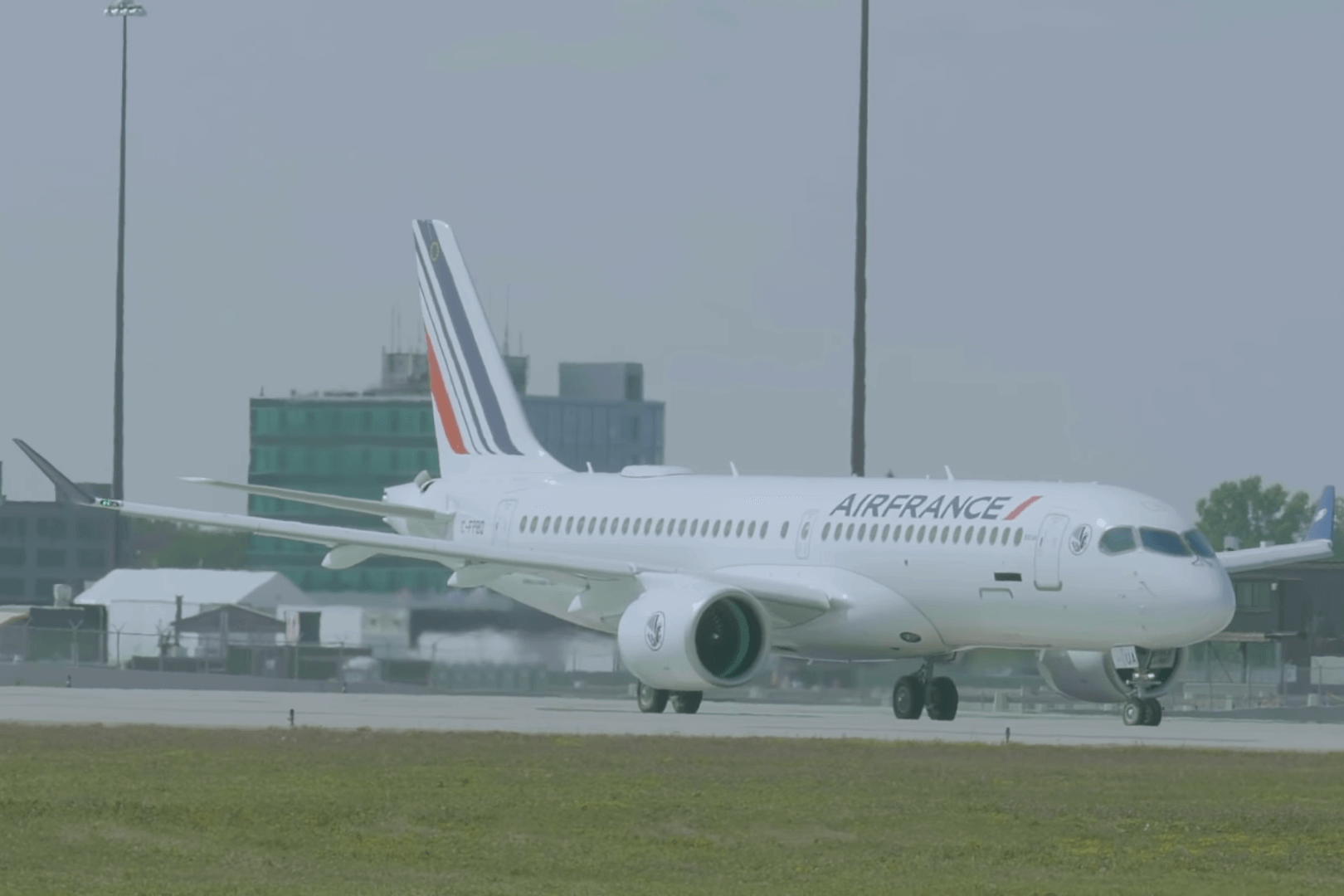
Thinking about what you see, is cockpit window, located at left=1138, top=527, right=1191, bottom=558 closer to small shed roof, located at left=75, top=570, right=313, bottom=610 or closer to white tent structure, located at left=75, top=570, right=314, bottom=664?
white tent structure, located at left=75, top=570, right=314, bottom=664

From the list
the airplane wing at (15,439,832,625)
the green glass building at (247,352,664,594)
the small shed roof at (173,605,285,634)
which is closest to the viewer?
the airplane wing at (15,439,832,625)

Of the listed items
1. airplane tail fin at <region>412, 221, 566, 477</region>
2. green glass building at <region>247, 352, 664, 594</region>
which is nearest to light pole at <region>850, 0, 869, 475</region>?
airplane tail fin at <region>412, 221, 566, 477</region>

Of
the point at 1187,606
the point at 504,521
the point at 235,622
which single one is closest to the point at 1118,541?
the point at 1187,606

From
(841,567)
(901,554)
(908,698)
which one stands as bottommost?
(908,698)

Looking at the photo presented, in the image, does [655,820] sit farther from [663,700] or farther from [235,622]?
[235,622]

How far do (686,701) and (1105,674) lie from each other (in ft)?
23.3

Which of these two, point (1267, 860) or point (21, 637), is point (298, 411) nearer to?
point (21, 637)

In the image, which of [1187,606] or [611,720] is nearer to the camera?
[1187,606]

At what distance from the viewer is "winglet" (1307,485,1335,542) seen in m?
50.2

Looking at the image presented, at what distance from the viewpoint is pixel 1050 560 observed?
42.4 meters

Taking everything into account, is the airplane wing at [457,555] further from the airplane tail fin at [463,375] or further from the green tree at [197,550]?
the green tree at [197,550]

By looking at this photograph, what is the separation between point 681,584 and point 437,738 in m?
9.78

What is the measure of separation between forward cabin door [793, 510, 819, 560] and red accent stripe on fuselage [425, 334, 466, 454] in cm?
1277

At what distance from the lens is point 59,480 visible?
161 feet
